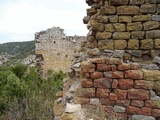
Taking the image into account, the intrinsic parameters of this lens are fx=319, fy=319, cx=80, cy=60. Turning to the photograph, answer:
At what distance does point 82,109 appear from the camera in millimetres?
4098

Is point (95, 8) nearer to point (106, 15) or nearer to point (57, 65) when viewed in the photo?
point (106, 15)

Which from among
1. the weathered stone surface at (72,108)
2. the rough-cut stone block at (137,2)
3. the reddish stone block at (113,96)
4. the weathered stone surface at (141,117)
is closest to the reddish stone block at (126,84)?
the reddish stone block at (113,96)

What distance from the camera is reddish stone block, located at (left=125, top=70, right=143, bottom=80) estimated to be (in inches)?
157

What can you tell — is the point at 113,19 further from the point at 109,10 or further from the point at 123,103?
the point at 123,103

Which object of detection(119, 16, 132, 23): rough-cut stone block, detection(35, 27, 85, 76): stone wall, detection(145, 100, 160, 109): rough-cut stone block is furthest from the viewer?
detection(35, 27, 85, 76): stone wall

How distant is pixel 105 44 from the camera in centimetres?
421

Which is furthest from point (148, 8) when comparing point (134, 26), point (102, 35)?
point (102, 35)

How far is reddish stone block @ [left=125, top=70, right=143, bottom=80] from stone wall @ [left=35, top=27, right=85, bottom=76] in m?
11.9

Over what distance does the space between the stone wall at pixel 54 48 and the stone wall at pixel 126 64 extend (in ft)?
38.5

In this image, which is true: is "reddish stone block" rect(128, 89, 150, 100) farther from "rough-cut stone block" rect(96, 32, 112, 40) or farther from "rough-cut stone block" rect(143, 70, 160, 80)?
"rough-cut stone block" rect(96, 32, 112, 40)

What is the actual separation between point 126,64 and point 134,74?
16cm

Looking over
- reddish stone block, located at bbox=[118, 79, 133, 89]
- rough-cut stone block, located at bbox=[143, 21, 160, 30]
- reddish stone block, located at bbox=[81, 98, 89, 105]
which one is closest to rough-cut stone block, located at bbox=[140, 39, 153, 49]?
rough-cut stone block, located at bbox=[143, 21, 160, 30]

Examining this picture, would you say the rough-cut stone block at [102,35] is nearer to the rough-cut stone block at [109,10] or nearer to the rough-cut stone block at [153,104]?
the rough-cut stone block at [109,10]

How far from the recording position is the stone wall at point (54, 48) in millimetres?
16062
